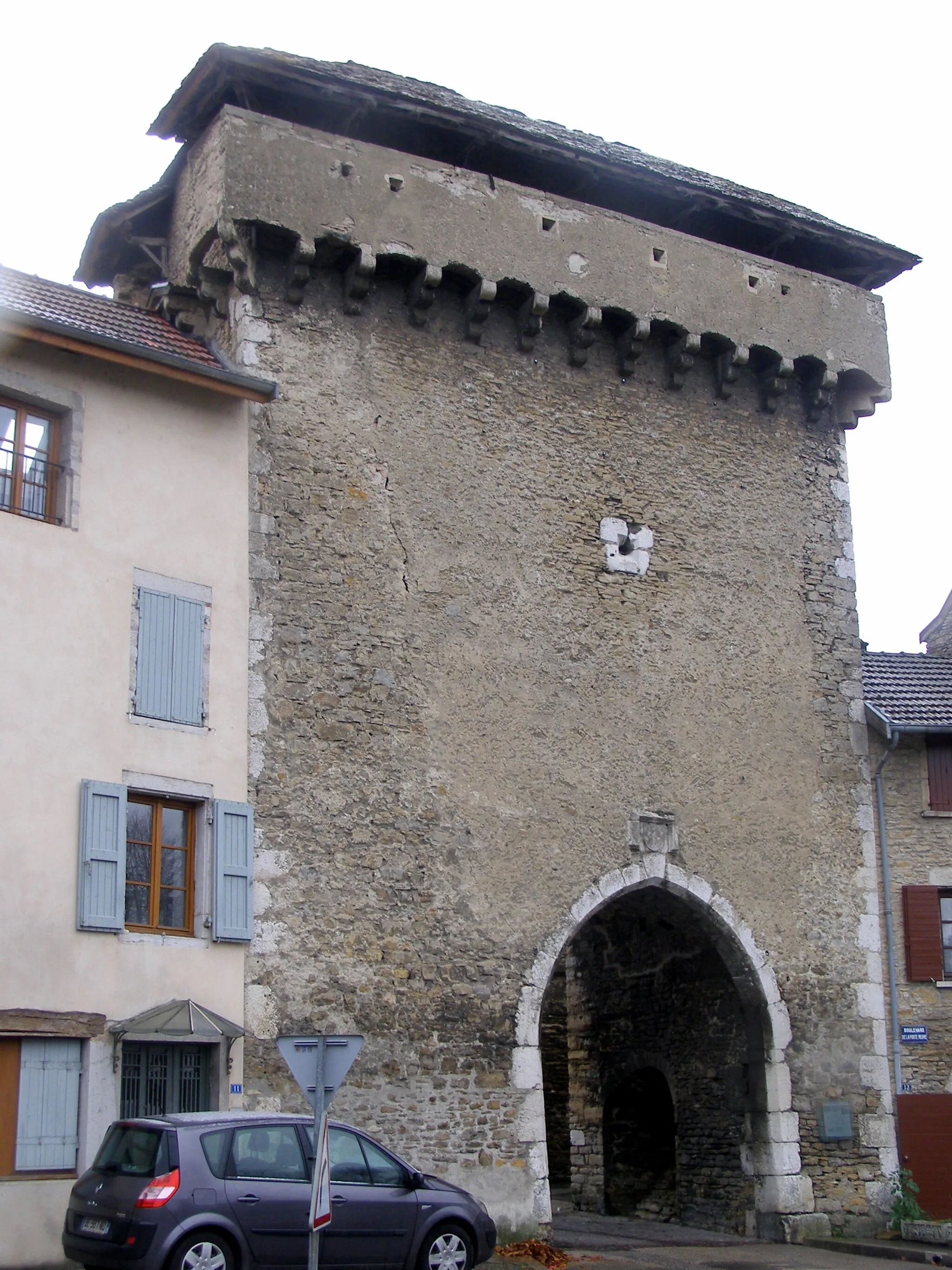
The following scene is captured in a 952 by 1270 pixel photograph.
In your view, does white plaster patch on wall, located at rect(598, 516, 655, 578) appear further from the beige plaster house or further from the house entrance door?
the house entrance door

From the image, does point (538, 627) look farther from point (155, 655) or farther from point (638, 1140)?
point (638, 1140)

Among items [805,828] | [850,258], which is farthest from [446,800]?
[850,258]

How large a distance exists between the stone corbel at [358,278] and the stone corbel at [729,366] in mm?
4121

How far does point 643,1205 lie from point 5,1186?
8539mm

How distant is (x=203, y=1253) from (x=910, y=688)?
10.9m

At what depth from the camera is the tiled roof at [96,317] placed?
1229cm

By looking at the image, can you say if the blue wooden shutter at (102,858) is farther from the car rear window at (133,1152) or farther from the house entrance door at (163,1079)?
the car rear window at (133,1152)

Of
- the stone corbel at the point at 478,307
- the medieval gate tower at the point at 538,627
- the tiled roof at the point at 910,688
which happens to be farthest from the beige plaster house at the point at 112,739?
the tiled roof at the point at 910,688

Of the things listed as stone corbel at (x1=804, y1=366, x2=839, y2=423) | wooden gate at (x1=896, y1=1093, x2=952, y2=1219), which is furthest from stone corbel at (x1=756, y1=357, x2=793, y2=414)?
wooden gate at (x1=896, y1=1093, x2=952, y2=1219)

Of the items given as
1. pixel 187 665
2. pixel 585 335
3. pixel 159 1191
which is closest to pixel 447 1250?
pixel 159 1191

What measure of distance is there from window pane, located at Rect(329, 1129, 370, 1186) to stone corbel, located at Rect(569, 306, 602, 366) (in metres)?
8.55

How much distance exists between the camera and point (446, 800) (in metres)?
13.7

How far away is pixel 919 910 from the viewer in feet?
52.1

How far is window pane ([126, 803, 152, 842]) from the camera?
39.1 feet
